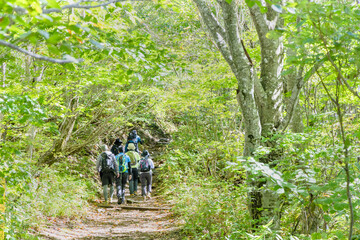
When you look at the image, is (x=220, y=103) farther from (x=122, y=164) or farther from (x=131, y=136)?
(x=122, y=164)

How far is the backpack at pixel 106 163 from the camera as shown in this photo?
30.8 ft

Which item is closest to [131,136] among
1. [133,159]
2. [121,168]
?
[133,159]

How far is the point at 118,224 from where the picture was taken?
789 cm

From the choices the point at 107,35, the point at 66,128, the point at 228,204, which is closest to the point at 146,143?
the point at 66,128

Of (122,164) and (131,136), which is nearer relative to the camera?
(122,164)

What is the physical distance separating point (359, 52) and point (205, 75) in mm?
5954

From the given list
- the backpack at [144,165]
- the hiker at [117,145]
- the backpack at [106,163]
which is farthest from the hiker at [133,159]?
the backpack at [106,163]

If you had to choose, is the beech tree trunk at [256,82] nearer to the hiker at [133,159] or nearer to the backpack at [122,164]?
the backpack at [122,164]

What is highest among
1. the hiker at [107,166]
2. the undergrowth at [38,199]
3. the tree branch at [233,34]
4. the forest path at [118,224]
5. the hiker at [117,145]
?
the tree branch at [233,34]

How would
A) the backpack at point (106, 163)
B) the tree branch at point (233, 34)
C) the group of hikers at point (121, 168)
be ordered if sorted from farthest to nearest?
1. the group of hikers at point (121, 168)
2. the backpack at point (106, 163)
3. the tree branch at point (233, 34)

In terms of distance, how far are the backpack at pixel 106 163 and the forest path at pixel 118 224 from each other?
1.30 metres

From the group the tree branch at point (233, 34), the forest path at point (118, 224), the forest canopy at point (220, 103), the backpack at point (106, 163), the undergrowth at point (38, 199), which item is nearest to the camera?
the forest canopy at point (220, 103)

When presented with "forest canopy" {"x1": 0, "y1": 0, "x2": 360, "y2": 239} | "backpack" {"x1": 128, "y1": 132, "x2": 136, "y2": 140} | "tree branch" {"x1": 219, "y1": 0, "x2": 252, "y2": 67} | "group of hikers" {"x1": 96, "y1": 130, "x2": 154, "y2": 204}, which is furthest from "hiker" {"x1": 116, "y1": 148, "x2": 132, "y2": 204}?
"tree branch" {"x1": 219, "y1": 0, "x2": 252, "y2": 67}

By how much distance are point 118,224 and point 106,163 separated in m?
2.14
